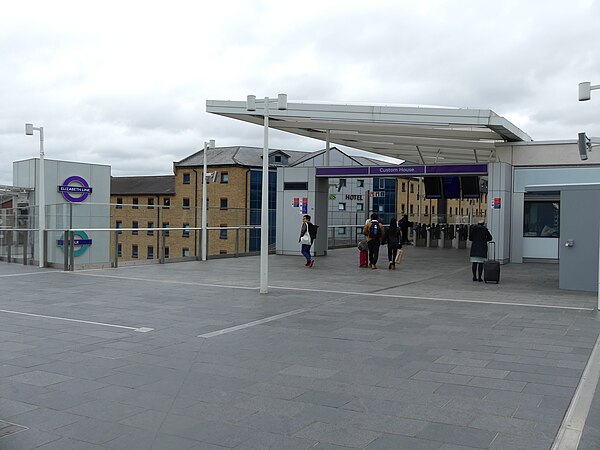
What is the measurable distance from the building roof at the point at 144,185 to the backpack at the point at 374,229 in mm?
48643

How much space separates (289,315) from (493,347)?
11.7 ft

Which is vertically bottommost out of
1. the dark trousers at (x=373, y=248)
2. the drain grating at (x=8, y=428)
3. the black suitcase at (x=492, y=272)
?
the drain grating at (x=8, y=428)

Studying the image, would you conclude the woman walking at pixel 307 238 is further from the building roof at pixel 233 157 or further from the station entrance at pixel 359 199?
the building roof at pixel 233 157

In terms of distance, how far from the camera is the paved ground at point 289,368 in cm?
479

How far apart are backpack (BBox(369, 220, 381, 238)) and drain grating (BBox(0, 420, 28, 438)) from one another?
1480 centimetres

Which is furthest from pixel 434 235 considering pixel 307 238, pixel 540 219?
pixel 307 238

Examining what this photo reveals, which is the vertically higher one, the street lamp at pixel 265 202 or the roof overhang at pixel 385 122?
the roof overhang at pixel 385 122

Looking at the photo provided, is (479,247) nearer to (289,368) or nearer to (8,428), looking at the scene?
(289,368)

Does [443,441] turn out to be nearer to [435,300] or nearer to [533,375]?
[533,375]

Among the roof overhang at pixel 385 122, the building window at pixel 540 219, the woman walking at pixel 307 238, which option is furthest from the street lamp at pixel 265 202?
the building window at pixel 540 219

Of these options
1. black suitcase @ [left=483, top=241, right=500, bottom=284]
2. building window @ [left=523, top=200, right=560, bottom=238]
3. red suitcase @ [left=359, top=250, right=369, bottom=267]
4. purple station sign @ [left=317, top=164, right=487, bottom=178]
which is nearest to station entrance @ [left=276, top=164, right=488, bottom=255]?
purple station sign @ [left=317, top=164, right=487, bottom=178]

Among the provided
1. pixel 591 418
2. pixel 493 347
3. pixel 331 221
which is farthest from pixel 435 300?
pixel 331 221

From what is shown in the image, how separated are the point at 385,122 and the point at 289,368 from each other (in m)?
13.9

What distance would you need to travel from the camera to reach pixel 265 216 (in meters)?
13.2
